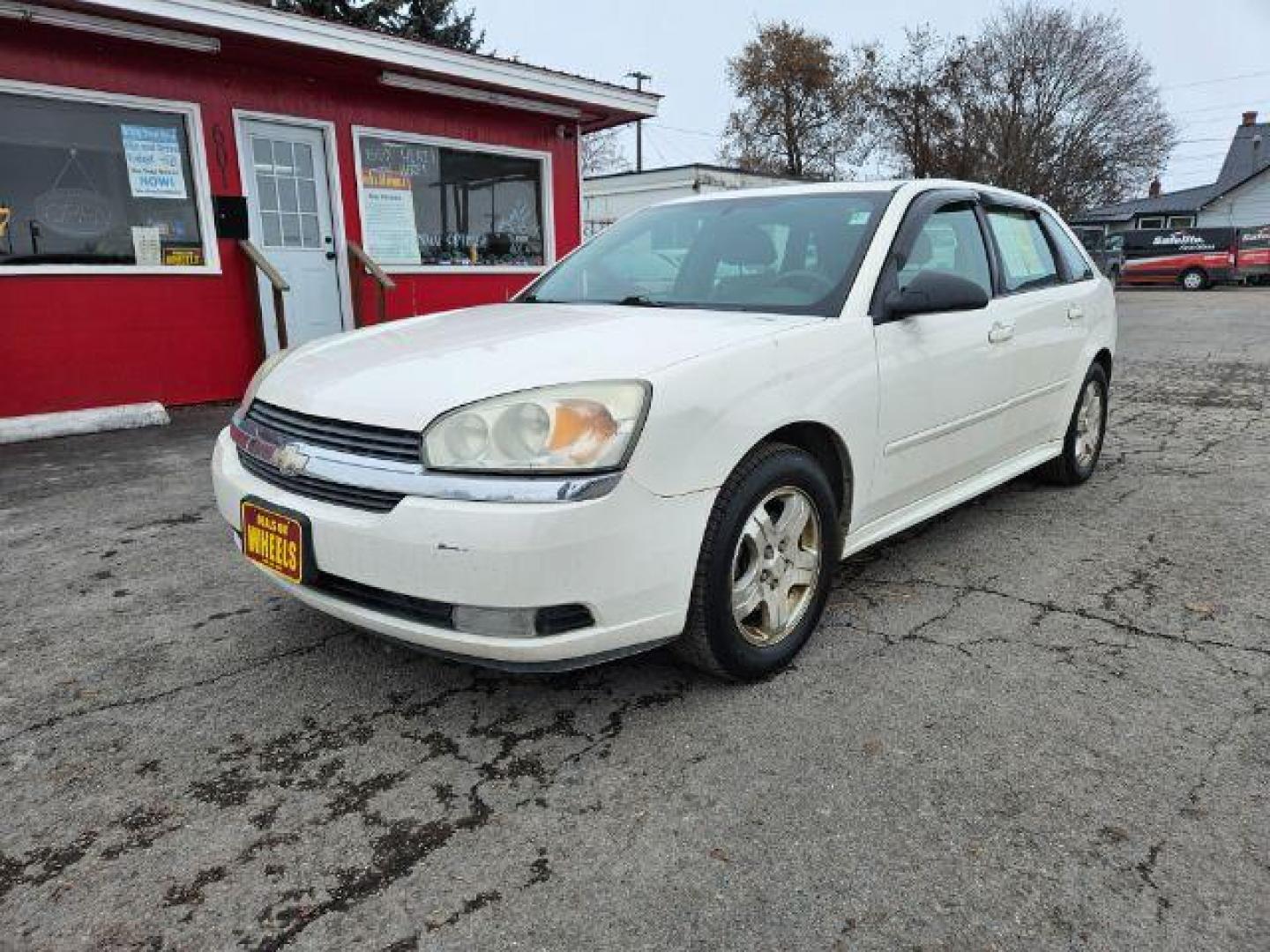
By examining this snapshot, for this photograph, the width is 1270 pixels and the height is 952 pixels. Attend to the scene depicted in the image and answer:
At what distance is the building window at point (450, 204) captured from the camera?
838 cm

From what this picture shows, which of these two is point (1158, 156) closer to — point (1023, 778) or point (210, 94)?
point (210, 94)

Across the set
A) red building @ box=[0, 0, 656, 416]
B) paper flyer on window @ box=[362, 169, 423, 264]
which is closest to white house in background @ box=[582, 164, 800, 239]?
red building @ box=[0, 0, 656, 416]

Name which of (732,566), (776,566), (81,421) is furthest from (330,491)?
(81,421)

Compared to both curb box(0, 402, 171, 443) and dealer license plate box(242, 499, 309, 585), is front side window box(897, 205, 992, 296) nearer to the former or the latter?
dealer license plate box(242, 499, 309, 585)

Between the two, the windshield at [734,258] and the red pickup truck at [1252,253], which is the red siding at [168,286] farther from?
the red pickup truck at [1252,253]

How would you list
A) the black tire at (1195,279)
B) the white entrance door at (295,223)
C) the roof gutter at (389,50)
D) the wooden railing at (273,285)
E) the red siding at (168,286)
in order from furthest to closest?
the black tire at (1195,279) < the white entrance door at (295,223) < the wooden railing at (273,285) < the red siding at (168,286) < the roof gutter at (389,50)

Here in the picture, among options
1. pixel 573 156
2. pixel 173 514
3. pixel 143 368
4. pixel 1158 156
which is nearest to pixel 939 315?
pixel 173 514

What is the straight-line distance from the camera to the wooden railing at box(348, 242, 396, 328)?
8047 mm

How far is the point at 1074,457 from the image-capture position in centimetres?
477

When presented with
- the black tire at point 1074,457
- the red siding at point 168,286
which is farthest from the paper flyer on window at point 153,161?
the black tire at point 1074,457

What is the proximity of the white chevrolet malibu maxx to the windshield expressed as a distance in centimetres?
1

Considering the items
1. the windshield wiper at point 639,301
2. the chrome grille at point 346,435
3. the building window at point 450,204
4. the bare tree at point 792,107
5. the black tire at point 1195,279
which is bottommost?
the black tire at point 1195,279

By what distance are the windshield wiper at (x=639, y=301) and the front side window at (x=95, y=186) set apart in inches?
211

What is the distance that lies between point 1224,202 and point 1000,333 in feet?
173
